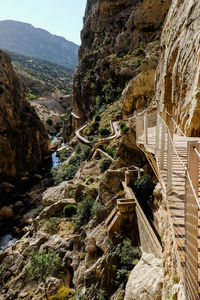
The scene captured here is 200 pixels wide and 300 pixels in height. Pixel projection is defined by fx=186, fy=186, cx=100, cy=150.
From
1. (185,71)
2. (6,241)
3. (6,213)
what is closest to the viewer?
(185,71)

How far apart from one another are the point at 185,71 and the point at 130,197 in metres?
8.17

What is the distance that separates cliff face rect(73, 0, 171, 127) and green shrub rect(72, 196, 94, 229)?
53.4 feet

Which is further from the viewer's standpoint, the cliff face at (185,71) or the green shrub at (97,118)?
the green shrub at (97,118)

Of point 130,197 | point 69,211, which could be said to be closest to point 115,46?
point 69,211

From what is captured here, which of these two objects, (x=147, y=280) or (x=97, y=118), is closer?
(x=147, y=280)

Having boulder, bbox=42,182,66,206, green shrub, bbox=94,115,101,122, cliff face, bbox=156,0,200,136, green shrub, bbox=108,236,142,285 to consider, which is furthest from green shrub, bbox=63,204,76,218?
green shrub, bbox=94,115,101,122

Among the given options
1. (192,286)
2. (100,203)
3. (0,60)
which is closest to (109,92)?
(0,60)

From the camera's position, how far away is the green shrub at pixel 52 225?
15538 millimetres

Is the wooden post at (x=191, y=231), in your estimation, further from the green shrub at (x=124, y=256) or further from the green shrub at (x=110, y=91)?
the green shrub at (x=110, y=91)

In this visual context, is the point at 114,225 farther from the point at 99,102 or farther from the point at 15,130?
the point at 15,130

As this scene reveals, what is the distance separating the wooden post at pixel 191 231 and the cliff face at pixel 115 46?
25.2m

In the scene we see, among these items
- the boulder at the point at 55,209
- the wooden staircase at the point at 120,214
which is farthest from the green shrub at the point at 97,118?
the wooden staircase at the point at 120,214

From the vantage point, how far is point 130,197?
12617 millimetres

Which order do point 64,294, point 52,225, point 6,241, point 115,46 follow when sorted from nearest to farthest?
point 64,294 → point 52,225 → point 6,241 → point 115,46
